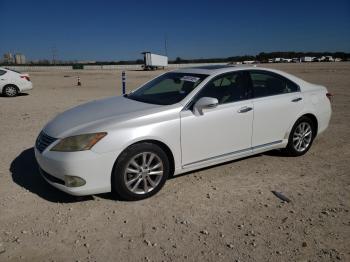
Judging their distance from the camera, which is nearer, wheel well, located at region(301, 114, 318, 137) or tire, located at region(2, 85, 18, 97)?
wheel well, located at region(301, 114, 318, 137)

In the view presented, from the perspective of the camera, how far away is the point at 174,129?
4.18 m

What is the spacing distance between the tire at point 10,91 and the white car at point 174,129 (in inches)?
465

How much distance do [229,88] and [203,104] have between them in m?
0.78

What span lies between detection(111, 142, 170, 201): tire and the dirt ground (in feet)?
0.48

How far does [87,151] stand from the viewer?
12.3 feet

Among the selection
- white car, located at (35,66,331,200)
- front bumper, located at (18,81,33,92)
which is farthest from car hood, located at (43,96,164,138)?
front bumper, located at (18,81,33,92)

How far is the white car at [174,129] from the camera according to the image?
3.82 m

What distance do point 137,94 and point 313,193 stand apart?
2.93 m

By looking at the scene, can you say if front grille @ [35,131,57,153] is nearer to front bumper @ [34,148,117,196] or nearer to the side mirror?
front bumper @ [34,148,117,196]

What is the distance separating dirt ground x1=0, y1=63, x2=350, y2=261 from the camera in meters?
3.10

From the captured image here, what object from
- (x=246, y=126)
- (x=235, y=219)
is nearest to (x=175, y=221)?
(x=235, y=219)

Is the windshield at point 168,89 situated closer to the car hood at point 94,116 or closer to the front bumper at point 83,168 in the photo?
the car hood at point 94,116

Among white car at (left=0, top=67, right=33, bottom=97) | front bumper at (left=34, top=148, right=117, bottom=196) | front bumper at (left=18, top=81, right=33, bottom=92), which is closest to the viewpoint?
front bumper at (left=34, top=148, right=117, bottom=196)

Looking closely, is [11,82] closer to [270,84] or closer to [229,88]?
[229,88]
